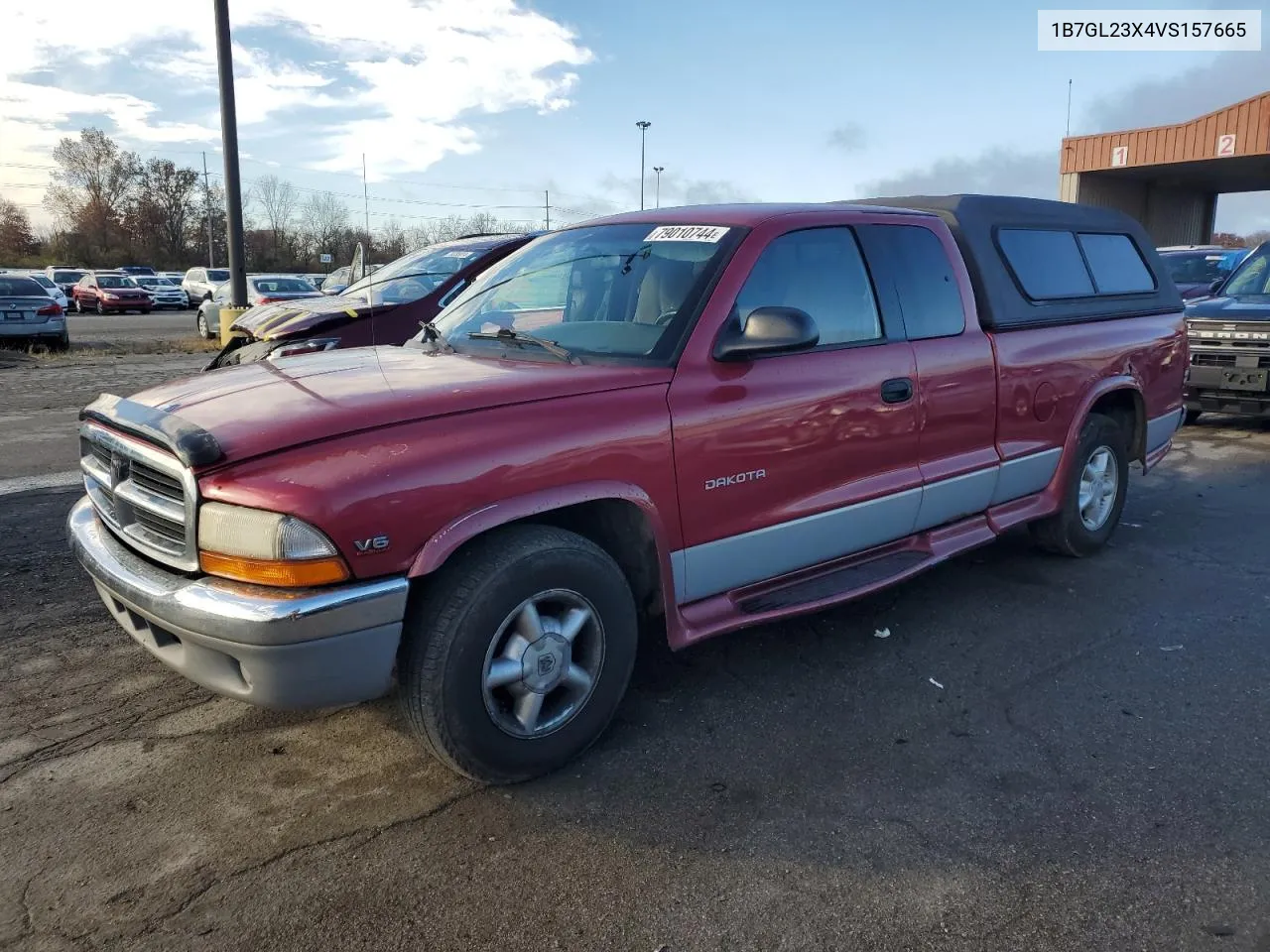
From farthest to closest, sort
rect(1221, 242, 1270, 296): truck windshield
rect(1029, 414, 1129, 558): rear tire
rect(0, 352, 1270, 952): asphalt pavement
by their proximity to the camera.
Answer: rect(1221, 242, 1270, 296): truck windshield, rect(1029, 414, 1129, 558): rear tire, rect(0, 352, 1270, 952): asphalt pavement

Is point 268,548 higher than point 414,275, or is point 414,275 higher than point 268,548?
point 414,275

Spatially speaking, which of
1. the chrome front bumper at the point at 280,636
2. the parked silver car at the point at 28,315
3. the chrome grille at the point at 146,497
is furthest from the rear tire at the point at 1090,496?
the parked silver car at the point at 28,315

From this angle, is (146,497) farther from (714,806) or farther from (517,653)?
(714,806)

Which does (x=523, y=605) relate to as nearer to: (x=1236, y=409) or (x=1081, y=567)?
(x=1081, y=567)

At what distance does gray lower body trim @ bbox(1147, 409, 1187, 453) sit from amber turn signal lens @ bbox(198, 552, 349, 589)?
201 inches

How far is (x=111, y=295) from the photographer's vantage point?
114 feet

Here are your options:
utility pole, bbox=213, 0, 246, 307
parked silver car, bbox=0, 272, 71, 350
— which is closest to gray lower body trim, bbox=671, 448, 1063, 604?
utility pole, bbox=213, 0, 246, 307

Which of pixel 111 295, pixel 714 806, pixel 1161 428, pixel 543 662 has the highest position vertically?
pixel 111 295

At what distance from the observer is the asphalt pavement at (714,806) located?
8.02 ft

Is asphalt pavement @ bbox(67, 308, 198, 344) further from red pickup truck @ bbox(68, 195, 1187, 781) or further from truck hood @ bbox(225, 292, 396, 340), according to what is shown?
red pickup truck @ bbox(68, 195, 1187, 781)

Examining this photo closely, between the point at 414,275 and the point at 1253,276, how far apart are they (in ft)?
28.2

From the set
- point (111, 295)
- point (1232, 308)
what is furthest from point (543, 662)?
point (111, 295)

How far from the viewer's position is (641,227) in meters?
4.09

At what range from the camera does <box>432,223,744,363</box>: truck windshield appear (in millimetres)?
3537
